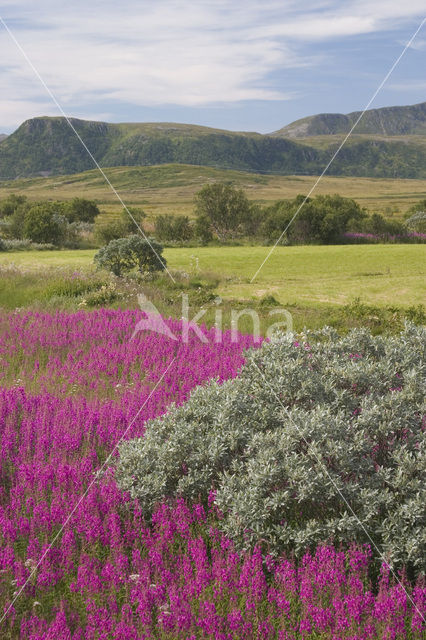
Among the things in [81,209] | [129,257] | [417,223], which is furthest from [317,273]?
[81,209]

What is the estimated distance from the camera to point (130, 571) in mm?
3930

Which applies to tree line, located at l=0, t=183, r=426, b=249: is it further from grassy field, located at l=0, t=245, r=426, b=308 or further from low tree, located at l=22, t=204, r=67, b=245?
grassy field, located at l=0, t=245, r=426, b=308

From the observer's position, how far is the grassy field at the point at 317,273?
19.3 m

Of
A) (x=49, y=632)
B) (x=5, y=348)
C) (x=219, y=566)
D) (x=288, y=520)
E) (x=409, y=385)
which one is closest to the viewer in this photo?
(x=49, y=632)

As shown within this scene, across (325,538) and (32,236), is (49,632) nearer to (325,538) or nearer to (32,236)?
(325,538)

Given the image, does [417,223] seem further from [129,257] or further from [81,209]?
[129,257]

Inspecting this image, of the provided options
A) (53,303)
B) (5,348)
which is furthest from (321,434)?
(53,303)

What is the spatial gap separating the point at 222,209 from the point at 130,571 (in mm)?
50538

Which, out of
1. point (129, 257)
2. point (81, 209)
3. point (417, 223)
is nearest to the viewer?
point (129, 257)

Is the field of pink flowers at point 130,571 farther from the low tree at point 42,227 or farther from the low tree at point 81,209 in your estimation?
the low tree at point 81,209

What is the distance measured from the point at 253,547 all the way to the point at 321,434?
1.05 metres

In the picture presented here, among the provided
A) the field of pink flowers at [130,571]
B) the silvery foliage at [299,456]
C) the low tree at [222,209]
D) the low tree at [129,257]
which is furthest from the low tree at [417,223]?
the field of pink flowers at [130,571]

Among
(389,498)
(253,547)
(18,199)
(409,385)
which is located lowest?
(253,547)

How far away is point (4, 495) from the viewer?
4914mm
